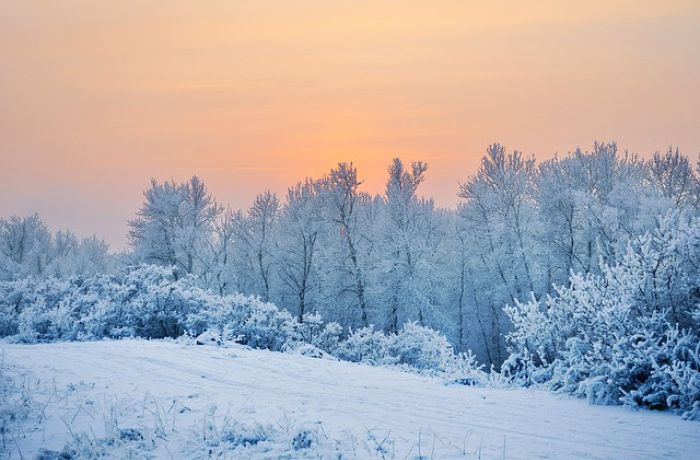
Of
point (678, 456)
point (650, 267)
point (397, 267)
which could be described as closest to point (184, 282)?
point (397, 267)

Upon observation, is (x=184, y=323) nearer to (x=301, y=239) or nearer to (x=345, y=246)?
(x=345, y=246)

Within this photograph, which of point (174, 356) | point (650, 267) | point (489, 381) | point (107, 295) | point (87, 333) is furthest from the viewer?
point (107, 295)

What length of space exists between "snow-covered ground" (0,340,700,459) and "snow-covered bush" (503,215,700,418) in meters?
0.52

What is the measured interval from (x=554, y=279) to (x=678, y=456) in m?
30.1

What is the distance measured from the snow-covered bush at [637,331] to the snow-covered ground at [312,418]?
1.70ft

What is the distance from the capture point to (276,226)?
134 feet

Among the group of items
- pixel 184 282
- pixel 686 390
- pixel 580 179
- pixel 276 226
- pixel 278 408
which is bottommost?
pixel 278 408

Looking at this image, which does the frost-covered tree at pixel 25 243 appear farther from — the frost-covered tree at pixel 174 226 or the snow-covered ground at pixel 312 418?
the snow-covered ground at pixel 312 418

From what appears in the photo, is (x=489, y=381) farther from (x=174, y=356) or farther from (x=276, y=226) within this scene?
(x=276, y=226)

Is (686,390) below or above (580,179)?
below

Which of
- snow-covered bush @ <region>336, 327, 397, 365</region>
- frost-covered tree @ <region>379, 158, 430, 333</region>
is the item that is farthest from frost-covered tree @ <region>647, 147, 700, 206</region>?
snow-covered bush @ <region>336, 327, 397, 365</region>

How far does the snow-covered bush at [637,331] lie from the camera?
337 inches

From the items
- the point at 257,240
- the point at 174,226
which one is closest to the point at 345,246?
the point at 257,240

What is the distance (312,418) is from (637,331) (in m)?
5.86
